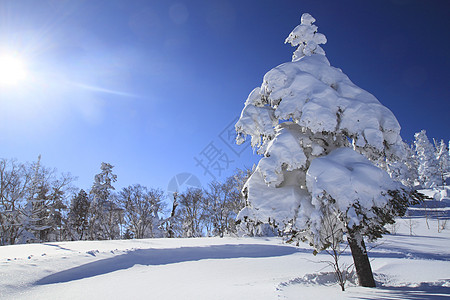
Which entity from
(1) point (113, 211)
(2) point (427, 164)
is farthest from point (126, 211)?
(2) point (427, 164)

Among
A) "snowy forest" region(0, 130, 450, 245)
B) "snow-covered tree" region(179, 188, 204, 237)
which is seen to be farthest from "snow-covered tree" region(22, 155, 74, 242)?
"snow-covered tree" region(179, 188, 204, 237)

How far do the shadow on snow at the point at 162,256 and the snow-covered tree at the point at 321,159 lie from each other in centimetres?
575

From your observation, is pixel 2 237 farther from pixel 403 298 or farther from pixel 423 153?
pixel 423 153

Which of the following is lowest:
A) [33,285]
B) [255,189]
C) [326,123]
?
[33,285]

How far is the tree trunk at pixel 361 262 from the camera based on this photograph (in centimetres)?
631

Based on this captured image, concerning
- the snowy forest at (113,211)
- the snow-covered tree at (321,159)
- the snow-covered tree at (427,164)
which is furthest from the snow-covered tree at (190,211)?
the snow-covered tree at (427,164)

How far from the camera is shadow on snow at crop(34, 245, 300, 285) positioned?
7590 mm

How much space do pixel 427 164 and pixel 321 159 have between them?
64.0 metres

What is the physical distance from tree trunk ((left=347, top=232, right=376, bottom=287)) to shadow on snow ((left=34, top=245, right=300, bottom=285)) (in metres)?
6.54

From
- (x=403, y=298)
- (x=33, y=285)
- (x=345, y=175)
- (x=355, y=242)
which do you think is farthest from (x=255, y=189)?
(x=33, y=285)

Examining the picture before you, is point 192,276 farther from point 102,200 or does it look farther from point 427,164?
point 427,164

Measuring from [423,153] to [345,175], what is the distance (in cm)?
6556

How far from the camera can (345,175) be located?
232 inches

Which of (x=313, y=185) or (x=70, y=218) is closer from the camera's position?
(x=313, y=185)
